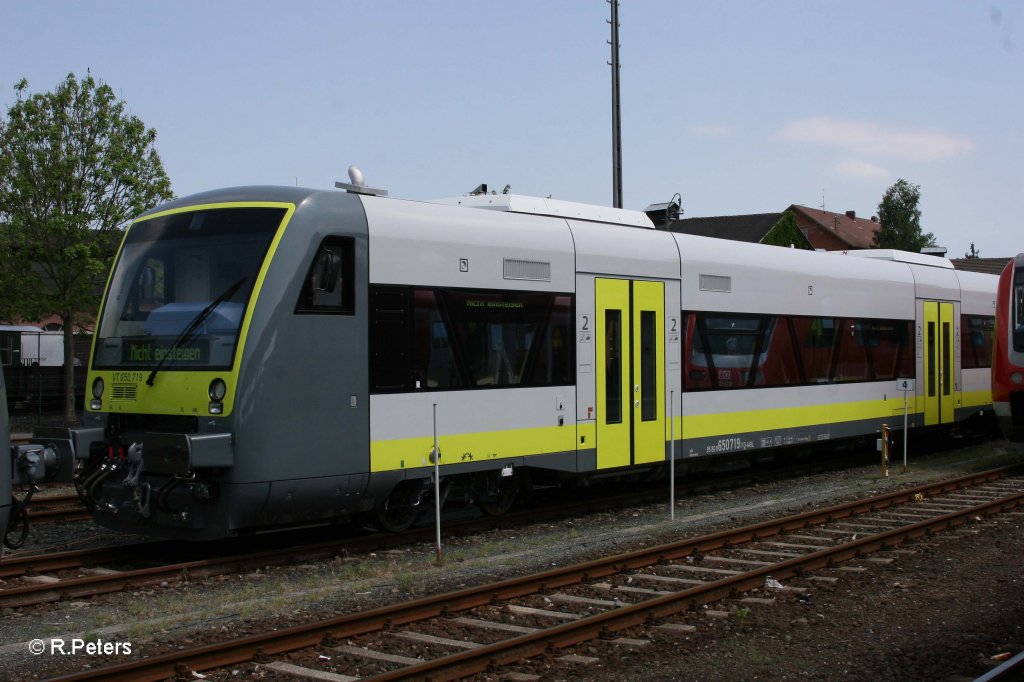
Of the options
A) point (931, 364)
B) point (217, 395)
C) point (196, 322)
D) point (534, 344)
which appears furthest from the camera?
point (931, 364)

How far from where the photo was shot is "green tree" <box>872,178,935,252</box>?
68875 millimetres

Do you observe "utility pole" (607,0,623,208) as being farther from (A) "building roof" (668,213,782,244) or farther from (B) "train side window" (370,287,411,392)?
(A) "building roof" (668,213,782,244)

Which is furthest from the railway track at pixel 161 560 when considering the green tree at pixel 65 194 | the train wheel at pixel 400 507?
the green tree at pixel 65 194

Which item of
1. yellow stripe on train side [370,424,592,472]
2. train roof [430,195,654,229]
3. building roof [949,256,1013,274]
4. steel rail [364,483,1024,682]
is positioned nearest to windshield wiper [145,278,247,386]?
yellow stripe on train side [370,424,592,472]

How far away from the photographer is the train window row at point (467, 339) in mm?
10312

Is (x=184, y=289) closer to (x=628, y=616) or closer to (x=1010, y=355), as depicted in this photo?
(x=628, y=616)

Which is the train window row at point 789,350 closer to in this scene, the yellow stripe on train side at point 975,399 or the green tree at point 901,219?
the yellow stripe on train side at point 975,399

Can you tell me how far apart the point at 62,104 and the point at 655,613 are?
2258cm

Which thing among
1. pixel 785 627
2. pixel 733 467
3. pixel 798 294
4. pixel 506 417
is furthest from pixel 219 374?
pixel 798 294

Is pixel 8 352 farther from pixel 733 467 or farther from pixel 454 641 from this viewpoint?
pixel 454 641

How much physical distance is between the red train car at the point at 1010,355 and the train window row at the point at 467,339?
840 centimetres

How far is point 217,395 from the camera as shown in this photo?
9.29 metres

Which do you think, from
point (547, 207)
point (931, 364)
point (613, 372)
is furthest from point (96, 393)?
point (931, 364)

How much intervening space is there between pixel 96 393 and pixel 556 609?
200 inches
